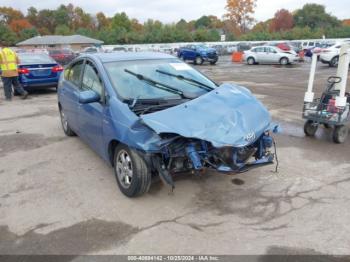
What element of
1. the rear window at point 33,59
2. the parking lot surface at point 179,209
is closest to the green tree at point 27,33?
the rear window at point 33,59

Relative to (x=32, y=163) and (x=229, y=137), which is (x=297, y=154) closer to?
(x=229, y=137)

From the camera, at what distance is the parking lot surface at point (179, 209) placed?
10.8ft

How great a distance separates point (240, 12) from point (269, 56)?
195 ft

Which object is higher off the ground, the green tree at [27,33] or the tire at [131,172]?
the green tree at [27,33]

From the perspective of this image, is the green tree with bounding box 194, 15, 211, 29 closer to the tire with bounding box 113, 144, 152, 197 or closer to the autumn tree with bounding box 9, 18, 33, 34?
the autumn tree with bounding box 9, 18, 33, 34

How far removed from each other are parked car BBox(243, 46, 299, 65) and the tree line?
3517 centimetres

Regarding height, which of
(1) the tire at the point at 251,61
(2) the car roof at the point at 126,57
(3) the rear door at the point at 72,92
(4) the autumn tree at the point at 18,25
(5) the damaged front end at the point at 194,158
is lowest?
(1) the tire at the point at 251,61

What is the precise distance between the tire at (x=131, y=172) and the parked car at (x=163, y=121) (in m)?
0.01

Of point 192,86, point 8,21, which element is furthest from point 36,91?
point 8,21

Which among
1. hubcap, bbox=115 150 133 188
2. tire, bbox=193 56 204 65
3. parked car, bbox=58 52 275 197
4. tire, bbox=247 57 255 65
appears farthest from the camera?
tire, bbox=193 56 204 65

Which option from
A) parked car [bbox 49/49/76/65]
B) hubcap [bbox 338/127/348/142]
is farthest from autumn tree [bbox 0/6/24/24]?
hubcap [bbox 338/127/348/142]

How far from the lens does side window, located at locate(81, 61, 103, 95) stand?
4.75 metres

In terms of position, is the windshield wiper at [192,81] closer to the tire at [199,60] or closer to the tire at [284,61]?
the tire at [284,61]

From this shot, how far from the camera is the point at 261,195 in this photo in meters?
4.24
